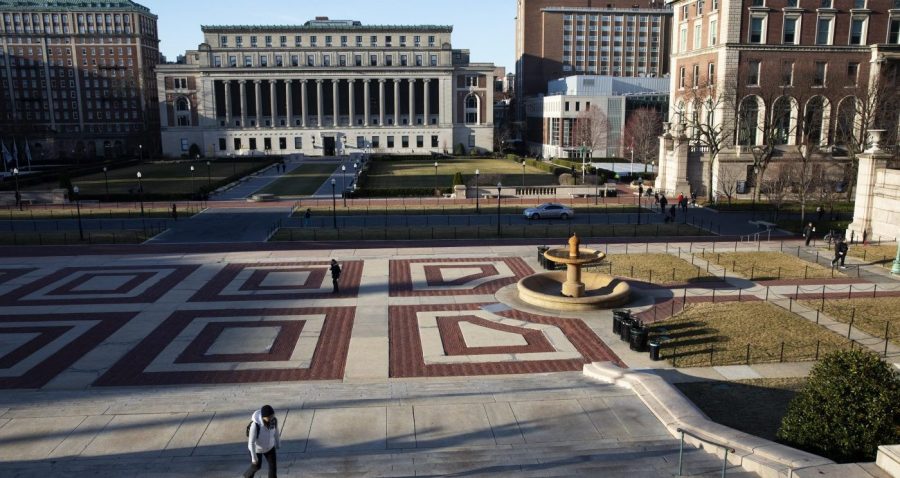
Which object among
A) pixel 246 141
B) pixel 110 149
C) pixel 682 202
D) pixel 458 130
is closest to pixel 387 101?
pixel 458 130

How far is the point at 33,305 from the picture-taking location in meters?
28.5

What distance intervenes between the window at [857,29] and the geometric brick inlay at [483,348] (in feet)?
185

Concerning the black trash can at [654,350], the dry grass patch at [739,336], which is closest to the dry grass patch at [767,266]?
the dry grass patch at [739,336]

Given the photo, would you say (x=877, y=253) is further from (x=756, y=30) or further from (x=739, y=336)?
(x=756, y=30)

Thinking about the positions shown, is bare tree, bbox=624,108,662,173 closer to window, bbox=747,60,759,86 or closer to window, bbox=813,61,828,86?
window, bbox=747,60,759,86

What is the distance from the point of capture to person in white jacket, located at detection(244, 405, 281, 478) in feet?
41.4

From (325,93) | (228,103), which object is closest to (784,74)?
(325,93)

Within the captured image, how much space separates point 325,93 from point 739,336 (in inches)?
4907

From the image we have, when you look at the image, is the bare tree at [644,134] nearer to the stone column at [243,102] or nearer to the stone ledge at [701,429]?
the stone ledge at [701,429]

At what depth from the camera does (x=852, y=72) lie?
6412 cm

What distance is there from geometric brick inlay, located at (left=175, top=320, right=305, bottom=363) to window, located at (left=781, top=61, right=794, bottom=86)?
54.3 m

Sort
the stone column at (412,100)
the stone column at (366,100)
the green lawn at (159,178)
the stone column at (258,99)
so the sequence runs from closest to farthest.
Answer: the green lawn at (159,178)
the stone column at (258,99)
the stone column at (366,100)
the stone column at (412,100)

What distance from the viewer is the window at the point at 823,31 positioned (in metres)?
63.2

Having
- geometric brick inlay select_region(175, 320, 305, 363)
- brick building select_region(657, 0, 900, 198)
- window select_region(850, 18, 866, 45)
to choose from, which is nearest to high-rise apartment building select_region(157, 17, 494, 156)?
brick building select_region(657, 0, 900, 198)
